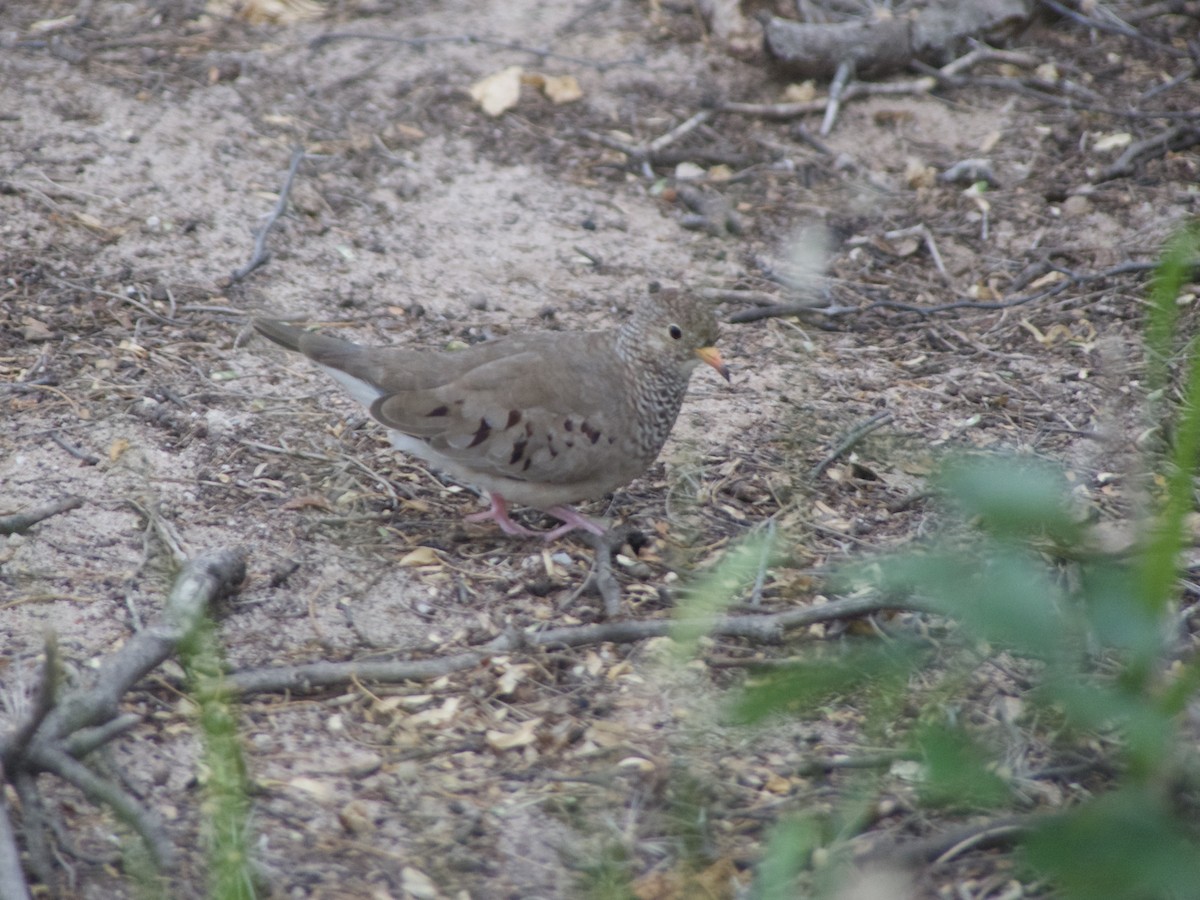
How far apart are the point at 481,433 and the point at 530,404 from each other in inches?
7.2

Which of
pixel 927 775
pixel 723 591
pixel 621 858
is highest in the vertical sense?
pixel 927 775

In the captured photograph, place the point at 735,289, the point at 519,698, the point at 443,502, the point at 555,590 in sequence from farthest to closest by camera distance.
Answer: the point at 735,289 < the point at 443,502 < the point at 555,590 < the point at 519,698

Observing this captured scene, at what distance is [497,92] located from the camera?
22.1ft

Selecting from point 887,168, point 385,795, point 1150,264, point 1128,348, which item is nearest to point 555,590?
point 385,795

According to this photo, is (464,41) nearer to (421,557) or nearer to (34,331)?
(34,331)

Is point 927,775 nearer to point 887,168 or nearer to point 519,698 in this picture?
point 519,698

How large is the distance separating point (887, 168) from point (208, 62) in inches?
137

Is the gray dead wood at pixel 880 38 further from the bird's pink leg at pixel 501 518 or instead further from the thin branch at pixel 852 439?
the bird's pink leg at pixel 501 518

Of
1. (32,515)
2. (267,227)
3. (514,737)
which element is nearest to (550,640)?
(514,737)

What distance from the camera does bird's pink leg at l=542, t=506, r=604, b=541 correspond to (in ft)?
13.9

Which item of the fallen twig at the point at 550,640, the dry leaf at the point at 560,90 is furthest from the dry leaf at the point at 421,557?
the dry leaf at the point at 560,90

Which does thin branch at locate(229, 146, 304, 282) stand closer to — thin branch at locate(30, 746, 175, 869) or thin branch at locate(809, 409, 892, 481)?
thin branch at locate(809, 409, 892, 481)

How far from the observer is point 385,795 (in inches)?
121

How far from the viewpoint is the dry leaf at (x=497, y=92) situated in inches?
264
